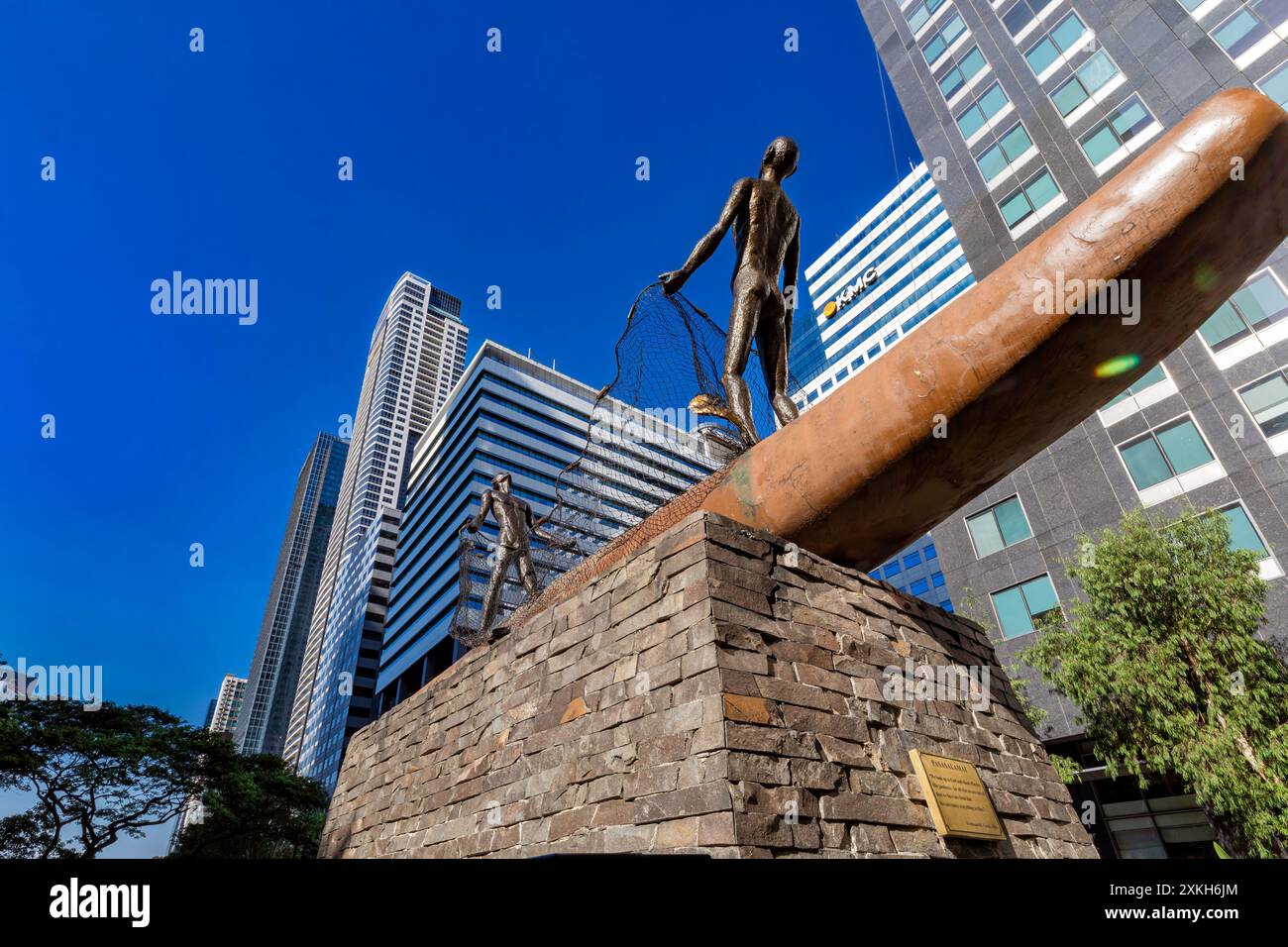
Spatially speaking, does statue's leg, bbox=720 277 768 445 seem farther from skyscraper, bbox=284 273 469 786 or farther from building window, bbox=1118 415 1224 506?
skyscraper, bbox=284 273 469 786

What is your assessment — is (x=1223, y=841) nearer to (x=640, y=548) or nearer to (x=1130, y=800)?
(x=1130, y=800)

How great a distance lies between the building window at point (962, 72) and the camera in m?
23.8

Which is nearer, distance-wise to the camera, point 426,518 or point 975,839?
point 975,839

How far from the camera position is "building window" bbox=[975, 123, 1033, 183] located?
836 inches

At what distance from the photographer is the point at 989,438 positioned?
3.16m

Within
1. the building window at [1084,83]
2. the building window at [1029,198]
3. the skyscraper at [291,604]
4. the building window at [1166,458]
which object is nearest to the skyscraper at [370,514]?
the skyscraper at [291,604]

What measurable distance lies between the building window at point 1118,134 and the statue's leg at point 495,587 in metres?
21.6

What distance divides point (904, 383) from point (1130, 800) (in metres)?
19.3

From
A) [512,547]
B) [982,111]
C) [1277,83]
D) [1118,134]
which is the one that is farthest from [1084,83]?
[512,547]

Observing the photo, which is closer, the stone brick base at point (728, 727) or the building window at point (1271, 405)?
the stone brick base at point (728, 727)

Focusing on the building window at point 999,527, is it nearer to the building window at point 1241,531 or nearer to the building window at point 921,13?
the building window at point 1241,531

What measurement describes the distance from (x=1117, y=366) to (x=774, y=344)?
2.43 m
